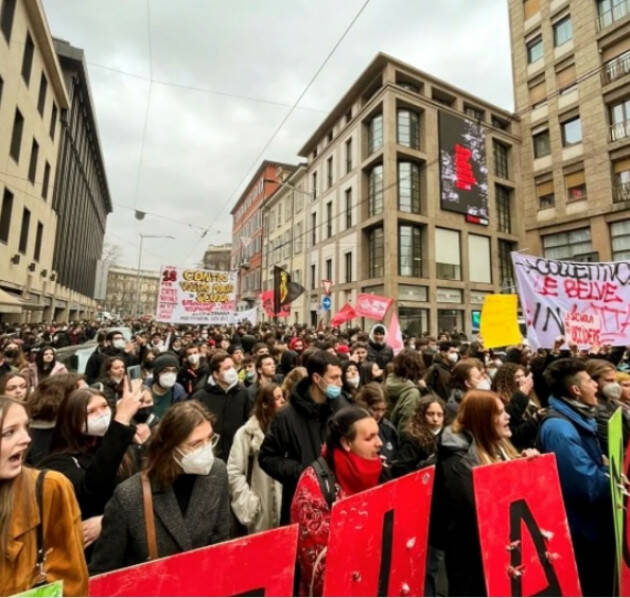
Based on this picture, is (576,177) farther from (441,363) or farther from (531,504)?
(531,504)

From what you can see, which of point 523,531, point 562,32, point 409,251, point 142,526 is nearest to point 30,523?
point 142,526

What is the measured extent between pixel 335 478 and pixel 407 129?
1072 inches

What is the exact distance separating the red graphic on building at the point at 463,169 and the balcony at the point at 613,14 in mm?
9276

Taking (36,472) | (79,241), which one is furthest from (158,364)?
(79,241)

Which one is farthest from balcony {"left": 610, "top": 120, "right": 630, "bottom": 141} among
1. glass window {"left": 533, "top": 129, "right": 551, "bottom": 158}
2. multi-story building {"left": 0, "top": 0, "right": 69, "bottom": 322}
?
multi-story building {"left": 0, "top": 0, "right": 69, "bottom": 322}

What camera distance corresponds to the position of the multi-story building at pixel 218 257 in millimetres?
79062

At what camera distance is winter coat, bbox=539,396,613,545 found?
92.0 inches

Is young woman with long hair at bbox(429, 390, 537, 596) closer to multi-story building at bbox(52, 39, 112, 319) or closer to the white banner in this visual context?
the white banner

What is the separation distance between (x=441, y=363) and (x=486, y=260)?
24642 millimetres

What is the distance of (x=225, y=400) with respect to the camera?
4105 millimetres

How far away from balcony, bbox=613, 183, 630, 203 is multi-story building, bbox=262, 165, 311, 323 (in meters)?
20.0

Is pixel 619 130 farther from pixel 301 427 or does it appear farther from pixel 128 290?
pixel 128 290

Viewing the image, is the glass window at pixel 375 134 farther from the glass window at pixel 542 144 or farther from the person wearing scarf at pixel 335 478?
the person wearing scarf at pixel 335 478

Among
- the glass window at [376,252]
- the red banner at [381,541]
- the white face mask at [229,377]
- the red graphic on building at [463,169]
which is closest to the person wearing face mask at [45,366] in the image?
the white face mask at [229,377]
